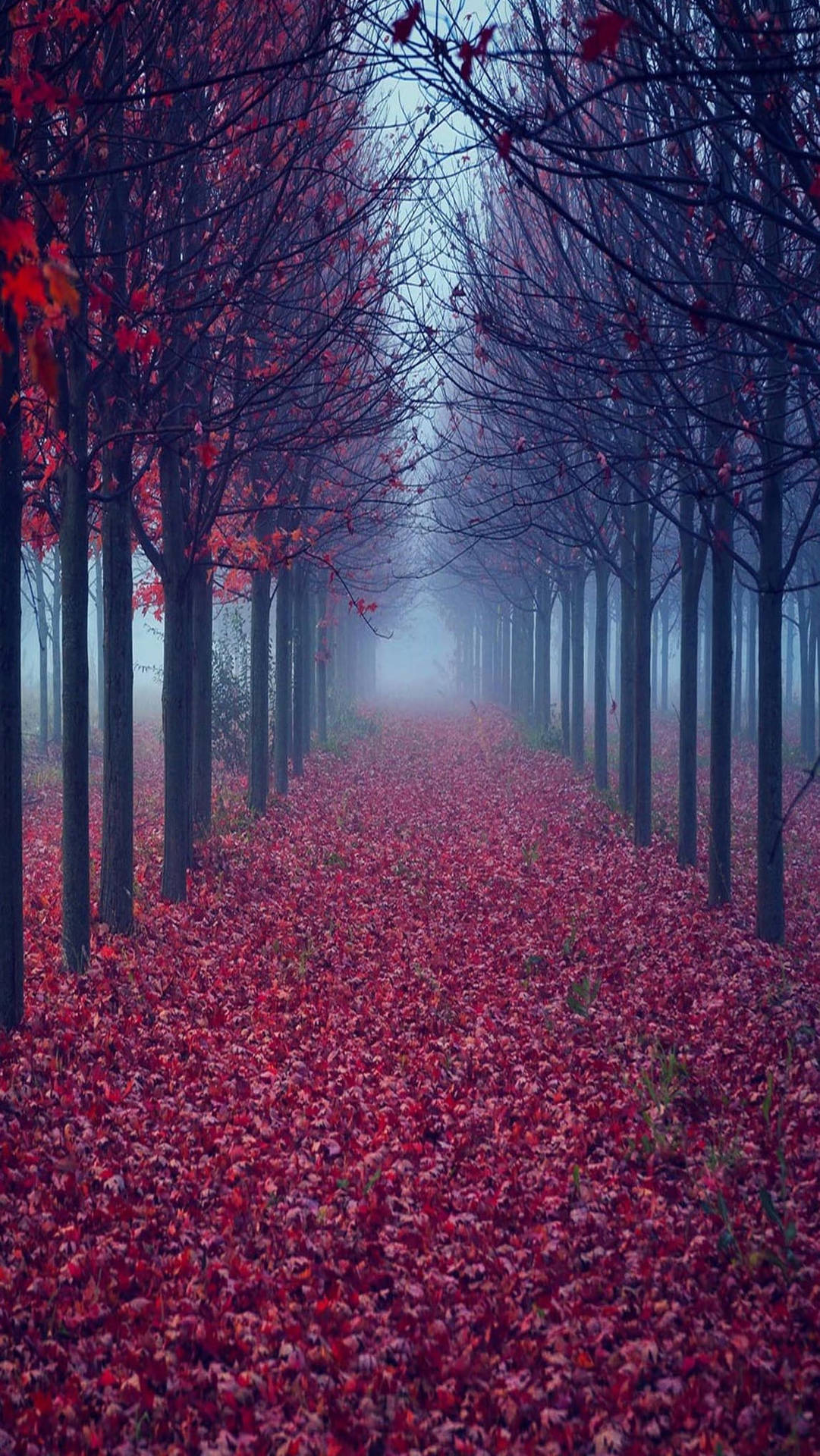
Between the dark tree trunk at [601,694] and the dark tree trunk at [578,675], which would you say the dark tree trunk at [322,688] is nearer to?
the dark tree trunk at [578,675]

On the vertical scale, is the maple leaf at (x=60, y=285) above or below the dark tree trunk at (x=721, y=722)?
above

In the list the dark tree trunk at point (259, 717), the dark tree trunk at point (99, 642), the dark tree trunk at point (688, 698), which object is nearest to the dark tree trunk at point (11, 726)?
the dark tree trunk at point (99, 642)

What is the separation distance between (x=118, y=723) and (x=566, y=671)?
17.3 m

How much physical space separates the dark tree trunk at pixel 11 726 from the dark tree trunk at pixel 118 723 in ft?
8.02

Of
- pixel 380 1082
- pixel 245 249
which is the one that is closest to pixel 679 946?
pixel 380 1082

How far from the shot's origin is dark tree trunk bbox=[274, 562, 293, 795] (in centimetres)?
1897

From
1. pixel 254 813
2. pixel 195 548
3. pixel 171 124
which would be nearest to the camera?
pixel 171 124

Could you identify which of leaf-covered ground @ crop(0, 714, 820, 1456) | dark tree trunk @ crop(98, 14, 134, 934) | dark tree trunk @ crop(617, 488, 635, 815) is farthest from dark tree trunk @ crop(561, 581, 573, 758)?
dark tree trunk @ crop(98, 14, 134, 934)

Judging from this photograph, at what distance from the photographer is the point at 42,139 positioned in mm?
7617

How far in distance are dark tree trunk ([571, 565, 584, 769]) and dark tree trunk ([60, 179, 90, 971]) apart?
52.0 feet

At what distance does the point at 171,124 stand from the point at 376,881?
812 cm

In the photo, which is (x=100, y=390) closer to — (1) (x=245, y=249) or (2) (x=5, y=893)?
(1) (x=245, y=249)

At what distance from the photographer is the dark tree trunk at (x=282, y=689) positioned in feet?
62.2

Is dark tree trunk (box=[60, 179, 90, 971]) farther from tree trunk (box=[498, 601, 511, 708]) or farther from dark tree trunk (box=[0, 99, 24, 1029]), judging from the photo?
tree trunk (box=[498, 601, 511, 708])
